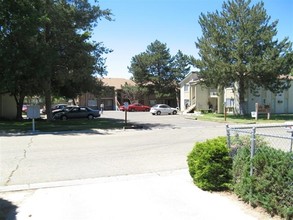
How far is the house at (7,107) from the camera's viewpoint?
132 ft

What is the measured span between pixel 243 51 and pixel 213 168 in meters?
32.3

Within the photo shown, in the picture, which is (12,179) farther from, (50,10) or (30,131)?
(50,10)

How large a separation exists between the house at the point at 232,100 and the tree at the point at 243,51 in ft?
18.3

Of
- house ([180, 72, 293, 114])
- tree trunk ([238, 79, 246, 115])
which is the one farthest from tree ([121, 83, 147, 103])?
tree trunk ([238, 79, 246, 115])

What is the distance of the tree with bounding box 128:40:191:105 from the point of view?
248 feet

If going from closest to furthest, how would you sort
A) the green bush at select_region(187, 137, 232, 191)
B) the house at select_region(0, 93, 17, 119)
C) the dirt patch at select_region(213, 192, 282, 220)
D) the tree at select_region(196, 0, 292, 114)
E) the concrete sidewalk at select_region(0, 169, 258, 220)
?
the dirt patch at select_region(213, 192, 282, 220) < the concrete sidewalk at select_region(0, 169, 258, 220) < the green bush at select_region(187, 137, 232, 191) < the tree at select_region(196, 0, 292, 114) < the house at select_region(0, 93, 17, 119)

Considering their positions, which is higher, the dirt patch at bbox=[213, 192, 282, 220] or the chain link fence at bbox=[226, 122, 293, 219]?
the chain link fence at bbox=[226, 122, 293, 219]

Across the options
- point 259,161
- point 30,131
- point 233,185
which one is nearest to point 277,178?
point 259,161

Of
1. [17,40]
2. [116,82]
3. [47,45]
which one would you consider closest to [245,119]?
[47,45]

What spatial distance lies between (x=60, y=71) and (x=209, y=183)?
955 inches

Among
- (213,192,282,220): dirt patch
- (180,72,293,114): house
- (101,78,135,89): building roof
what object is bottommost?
(213,192,282,220): dirt patch

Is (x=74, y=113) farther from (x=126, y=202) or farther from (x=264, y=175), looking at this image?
(x=264, y=175)

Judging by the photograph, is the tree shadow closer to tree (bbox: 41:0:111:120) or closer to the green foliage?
the green foliage

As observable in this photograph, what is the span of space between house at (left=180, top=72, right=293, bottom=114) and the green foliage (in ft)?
130
